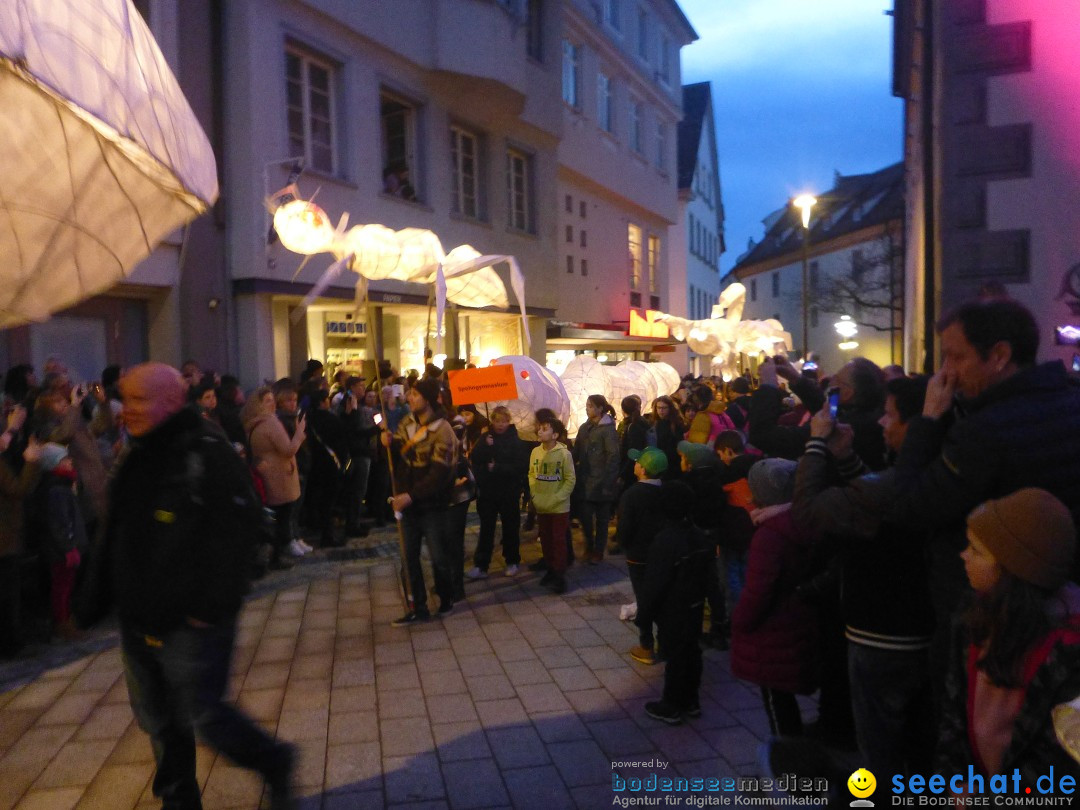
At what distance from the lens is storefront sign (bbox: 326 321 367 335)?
14859 mm

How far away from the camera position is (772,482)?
155 inches

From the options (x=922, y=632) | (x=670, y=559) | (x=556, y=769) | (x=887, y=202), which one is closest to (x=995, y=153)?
(x=670, y=559)

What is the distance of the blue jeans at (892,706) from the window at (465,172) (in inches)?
600

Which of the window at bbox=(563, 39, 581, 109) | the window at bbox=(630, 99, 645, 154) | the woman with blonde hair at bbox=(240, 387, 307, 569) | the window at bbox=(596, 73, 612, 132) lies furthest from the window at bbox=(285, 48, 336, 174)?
the window at bbox=(630, 99, 645, 154)

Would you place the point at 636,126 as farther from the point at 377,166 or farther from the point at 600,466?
the point at 600,466

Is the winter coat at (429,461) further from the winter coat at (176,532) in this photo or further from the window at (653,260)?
the window at (653,260)

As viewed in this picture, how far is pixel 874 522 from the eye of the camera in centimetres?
275

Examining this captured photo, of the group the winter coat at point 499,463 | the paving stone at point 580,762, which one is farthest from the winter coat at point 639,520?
the winter coat at point 499,463

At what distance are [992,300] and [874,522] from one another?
799 millimetres

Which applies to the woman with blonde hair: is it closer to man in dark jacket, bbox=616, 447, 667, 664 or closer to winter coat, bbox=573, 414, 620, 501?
winter coat, bbox=573, 414, 620, 501

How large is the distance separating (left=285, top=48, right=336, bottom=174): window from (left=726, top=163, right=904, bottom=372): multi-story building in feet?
64.1

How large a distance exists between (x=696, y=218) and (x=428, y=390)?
3868 cm

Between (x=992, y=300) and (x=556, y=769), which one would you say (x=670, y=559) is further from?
(x=992, y=300)

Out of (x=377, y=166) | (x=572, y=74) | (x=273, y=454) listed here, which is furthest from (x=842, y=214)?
(x=273, y=454)
